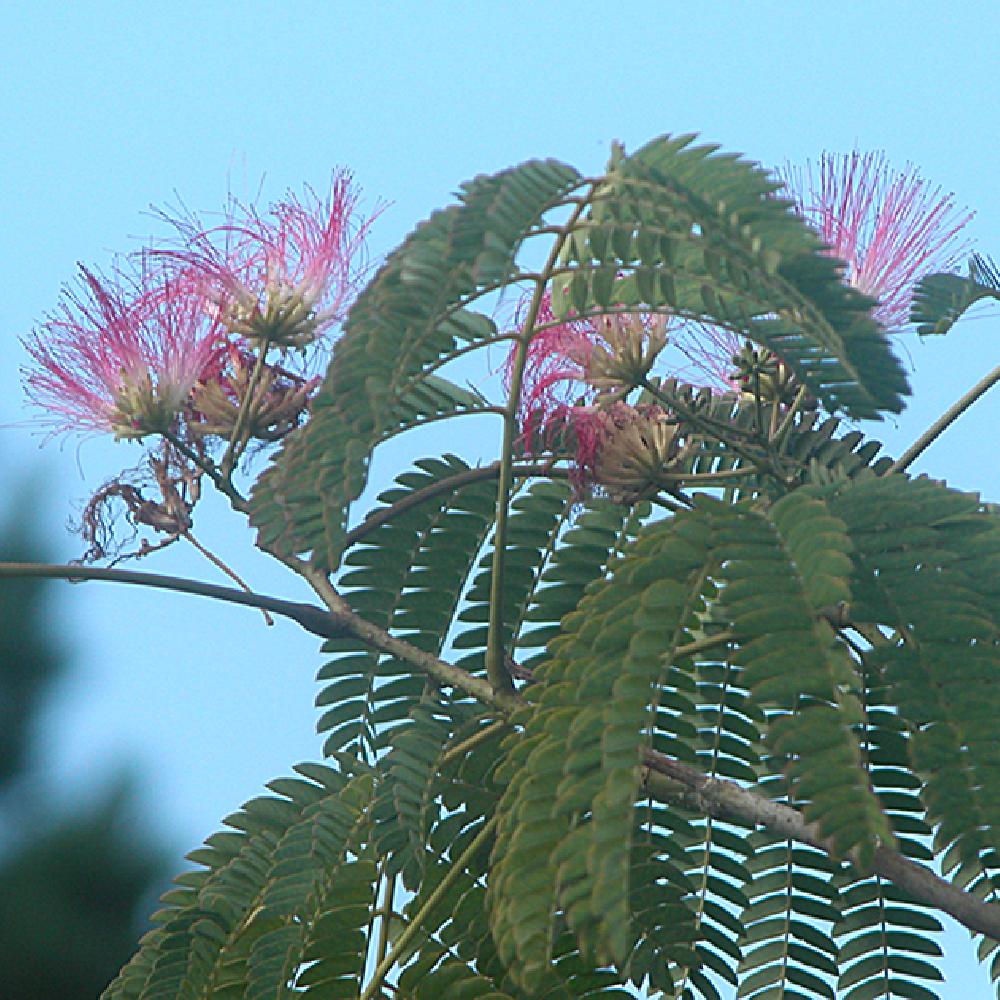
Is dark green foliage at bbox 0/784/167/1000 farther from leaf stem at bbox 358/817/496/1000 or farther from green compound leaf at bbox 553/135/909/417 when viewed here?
green compound leaf at bbox 553/135/909/417

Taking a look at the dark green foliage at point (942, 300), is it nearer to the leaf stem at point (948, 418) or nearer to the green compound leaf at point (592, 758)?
the leaf stem at point (948, 418)

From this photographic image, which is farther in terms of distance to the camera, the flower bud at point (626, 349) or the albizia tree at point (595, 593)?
the flower bud at point (626, 349)

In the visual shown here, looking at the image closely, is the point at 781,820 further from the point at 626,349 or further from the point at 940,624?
the point at 626,349

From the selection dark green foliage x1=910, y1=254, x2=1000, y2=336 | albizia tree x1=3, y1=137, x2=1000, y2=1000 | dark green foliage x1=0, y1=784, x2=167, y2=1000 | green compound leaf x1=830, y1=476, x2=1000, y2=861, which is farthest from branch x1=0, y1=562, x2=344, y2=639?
dark green foliage x1=0, y1=784, x2=167, y2=1000

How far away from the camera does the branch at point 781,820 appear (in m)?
1.50

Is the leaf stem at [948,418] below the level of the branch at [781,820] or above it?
above

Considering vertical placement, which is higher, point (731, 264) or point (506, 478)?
point (731, 264)

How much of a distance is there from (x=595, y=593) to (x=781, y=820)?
341mm

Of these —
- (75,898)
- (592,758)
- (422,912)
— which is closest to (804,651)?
(592,758)

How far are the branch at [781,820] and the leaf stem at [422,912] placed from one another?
208 mm

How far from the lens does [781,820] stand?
153 cm

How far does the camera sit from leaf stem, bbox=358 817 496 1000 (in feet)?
5.48

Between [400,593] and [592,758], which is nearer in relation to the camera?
[592,758]

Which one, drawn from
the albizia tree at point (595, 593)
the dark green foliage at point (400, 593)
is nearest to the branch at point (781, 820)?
the albizia tree at point (595, 593)
